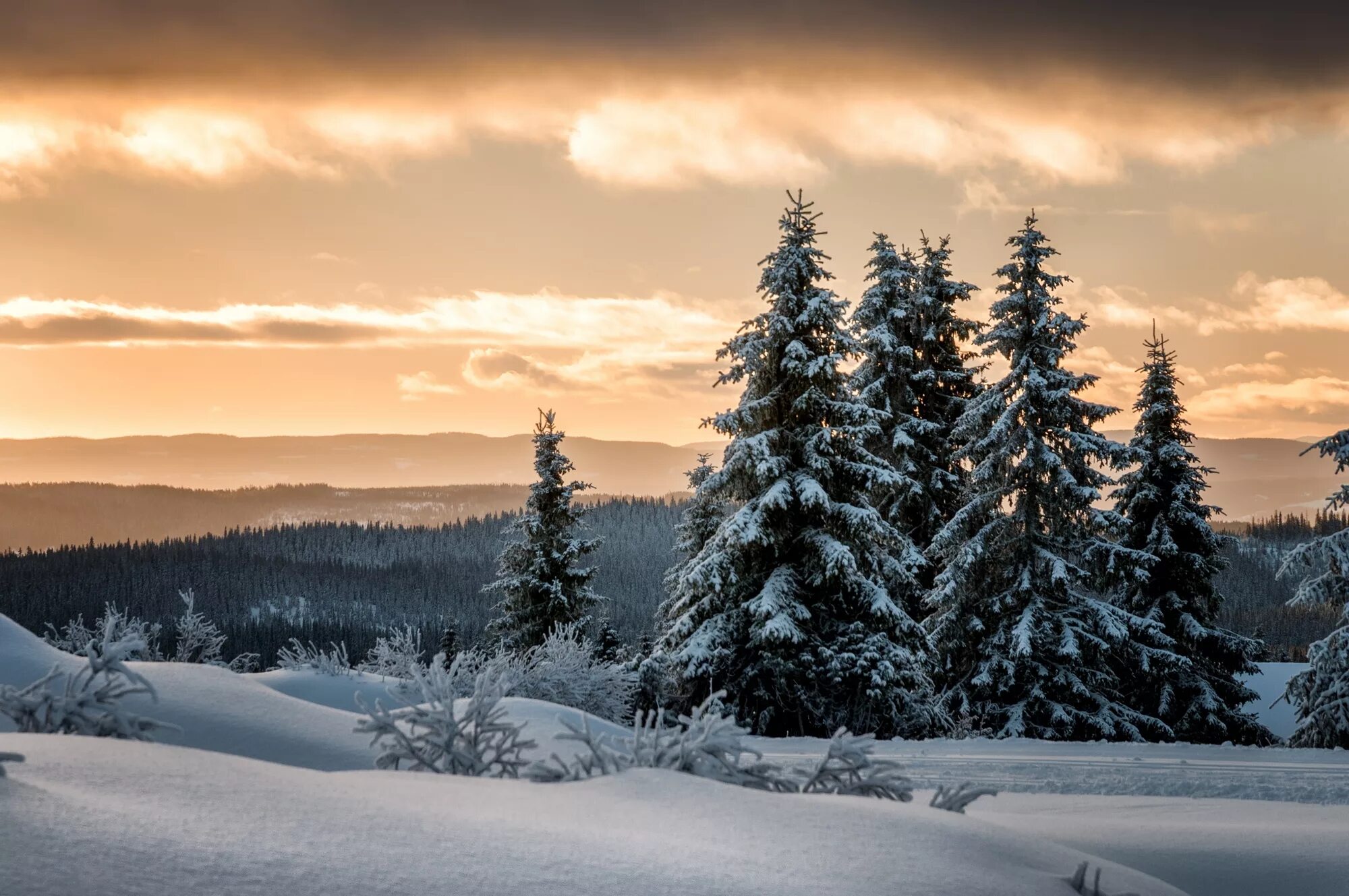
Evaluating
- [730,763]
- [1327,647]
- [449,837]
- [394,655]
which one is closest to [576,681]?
[394,655]

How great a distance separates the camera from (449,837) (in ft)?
9.46

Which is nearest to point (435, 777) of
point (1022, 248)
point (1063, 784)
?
point (1063, 784)

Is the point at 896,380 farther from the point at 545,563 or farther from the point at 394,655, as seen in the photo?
the point at 394,655

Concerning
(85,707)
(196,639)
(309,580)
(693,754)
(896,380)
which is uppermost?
(896,380)

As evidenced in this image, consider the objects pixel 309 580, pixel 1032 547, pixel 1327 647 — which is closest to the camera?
pixel 1327 647

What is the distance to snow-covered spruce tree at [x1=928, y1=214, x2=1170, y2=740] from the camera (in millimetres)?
23344

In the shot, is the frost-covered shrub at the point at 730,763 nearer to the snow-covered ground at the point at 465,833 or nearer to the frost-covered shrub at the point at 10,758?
the snow-covered ground at the point at 465,833

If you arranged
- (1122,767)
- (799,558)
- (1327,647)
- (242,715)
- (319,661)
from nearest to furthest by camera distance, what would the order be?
(242,715), (1122,767), (319,661), (1327,647), (799,558)

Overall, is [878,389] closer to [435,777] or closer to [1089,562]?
[1089,562]

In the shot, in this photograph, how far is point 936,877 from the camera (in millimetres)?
3068

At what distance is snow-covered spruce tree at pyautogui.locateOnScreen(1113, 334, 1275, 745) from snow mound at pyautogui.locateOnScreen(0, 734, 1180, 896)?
26288mm

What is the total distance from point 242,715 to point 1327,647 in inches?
820

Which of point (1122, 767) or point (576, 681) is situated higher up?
point (1122, 767)

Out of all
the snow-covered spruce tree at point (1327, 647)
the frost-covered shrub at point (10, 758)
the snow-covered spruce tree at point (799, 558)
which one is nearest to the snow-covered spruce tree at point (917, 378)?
the snow-covered spruce tree at point (799, 558)
